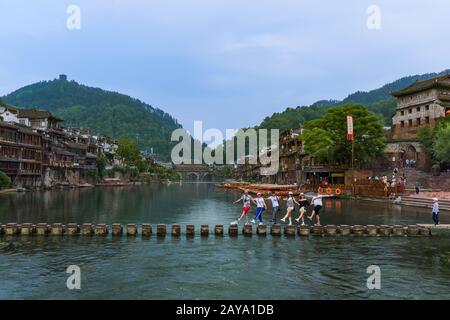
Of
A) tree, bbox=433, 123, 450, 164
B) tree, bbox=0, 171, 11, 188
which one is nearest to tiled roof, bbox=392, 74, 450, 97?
tree, bbox=433, 123, 450, 164

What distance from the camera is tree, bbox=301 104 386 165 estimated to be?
221ft

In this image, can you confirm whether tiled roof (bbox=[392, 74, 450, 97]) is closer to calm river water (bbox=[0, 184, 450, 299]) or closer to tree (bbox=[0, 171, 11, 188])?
calm river water (bbox=[0, 184, 450, 299])

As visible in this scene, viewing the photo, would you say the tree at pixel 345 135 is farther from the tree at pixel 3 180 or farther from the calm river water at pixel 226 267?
the tree at pixel 3 180

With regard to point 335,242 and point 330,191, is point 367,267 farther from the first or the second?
point 330,191

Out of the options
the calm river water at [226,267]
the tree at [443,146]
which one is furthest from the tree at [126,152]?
the calm river water at [226,267]

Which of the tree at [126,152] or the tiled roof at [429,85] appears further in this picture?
the tree at [126,152]

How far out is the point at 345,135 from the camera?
225 feet

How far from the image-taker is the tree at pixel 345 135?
67.5m

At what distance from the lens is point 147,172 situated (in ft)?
547

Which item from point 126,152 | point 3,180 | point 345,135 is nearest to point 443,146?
point 345,135

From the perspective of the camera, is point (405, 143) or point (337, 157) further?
point (405, 143)

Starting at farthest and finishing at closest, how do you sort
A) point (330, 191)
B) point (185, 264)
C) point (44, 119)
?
point (44, 119) < point (330, 191) < point (185, 264)

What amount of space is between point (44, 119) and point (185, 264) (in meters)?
87.4
